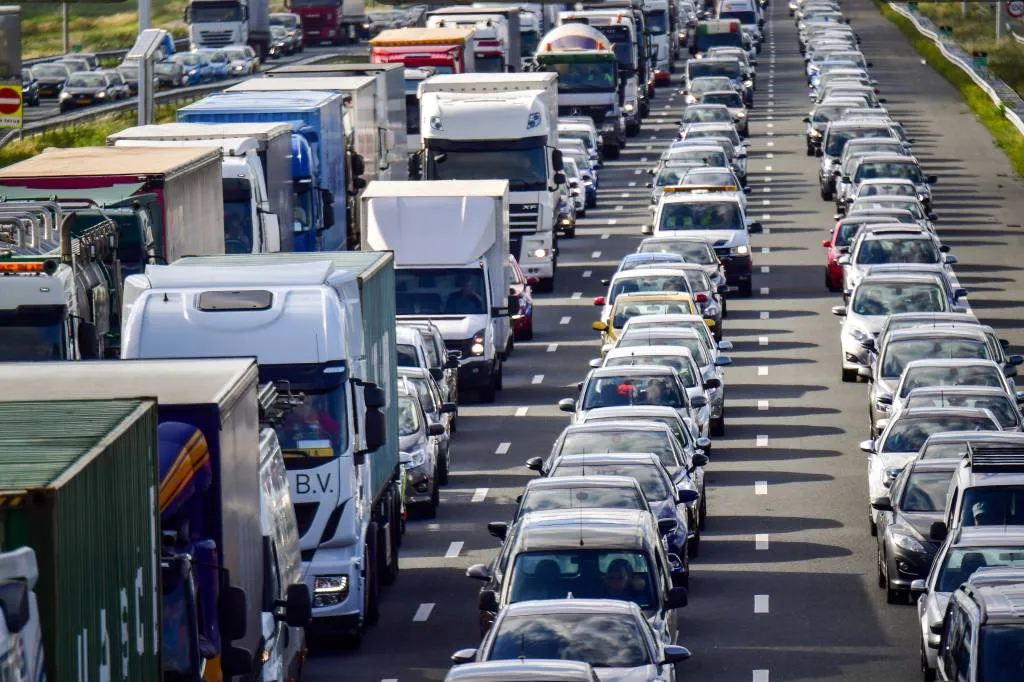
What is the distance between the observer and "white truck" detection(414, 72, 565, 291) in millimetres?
46469

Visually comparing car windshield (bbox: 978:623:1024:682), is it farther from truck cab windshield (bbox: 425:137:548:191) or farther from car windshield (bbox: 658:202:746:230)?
truck cab windshield (bbox: 425:137:548:191)

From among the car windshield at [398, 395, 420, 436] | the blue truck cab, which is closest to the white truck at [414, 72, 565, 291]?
the blue truck cab

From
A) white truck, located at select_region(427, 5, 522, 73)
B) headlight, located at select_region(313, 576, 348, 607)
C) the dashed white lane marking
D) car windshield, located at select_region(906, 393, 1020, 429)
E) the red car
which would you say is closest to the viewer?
headlight, located at select_region(313, 576, 348, 607)

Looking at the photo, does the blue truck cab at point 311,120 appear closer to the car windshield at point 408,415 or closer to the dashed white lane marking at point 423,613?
the car windshield at point 408,415

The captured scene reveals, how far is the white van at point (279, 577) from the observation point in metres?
16.1

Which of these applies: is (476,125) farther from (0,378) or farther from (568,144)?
(0,378)

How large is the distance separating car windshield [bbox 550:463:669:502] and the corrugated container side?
6.09 meters

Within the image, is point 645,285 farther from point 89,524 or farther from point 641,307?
point 89,524

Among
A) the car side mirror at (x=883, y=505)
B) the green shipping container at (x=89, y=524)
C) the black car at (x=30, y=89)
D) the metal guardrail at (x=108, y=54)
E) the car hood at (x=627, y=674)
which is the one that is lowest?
the metal guardrail at (x=108, y=54)

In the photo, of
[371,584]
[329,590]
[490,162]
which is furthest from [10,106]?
[329,590]

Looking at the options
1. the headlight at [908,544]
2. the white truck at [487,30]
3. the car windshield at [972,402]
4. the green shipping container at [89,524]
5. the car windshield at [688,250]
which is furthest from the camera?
the white truck at [487,30]

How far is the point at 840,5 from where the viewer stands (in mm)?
141375

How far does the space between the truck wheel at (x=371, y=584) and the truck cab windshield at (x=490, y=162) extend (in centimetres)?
2403

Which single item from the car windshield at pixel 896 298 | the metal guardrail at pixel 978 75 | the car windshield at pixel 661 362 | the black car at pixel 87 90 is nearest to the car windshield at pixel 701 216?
the car windshield at pixel 896 298
